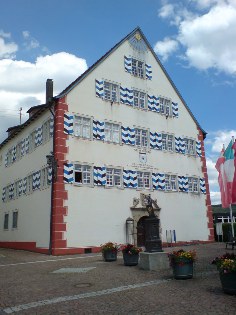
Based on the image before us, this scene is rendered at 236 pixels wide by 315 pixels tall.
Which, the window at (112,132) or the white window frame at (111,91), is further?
the white window frame at (111,91)

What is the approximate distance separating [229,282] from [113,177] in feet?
49.8

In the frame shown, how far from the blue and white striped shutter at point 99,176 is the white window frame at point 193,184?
8.42 meters

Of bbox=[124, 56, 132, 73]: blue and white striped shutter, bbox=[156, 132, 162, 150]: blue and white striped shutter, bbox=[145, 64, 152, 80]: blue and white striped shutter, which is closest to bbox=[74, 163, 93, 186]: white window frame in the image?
bbox=[156, 132, 162, 150]: blue and white striped shutter

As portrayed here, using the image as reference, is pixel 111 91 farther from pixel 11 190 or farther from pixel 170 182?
pixel 11 190

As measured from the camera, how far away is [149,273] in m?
11.6

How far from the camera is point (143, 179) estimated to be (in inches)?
963

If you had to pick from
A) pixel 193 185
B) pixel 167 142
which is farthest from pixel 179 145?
pixel 193 185

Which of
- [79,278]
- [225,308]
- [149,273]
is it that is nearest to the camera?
[225,308]

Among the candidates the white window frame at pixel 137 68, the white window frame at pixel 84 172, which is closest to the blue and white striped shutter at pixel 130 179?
the white window frame at pixel 84 172

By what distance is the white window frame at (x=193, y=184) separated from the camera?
2750cm

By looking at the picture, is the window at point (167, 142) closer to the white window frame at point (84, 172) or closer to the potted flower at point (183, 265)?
the white window frame at point (84, 172)

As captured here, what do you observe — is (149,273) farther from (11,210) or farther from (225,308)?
(11,210)

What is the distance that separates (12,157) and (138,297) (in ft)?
80.9

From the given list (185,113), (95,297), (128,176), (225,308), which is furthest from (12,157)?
(225,308)
